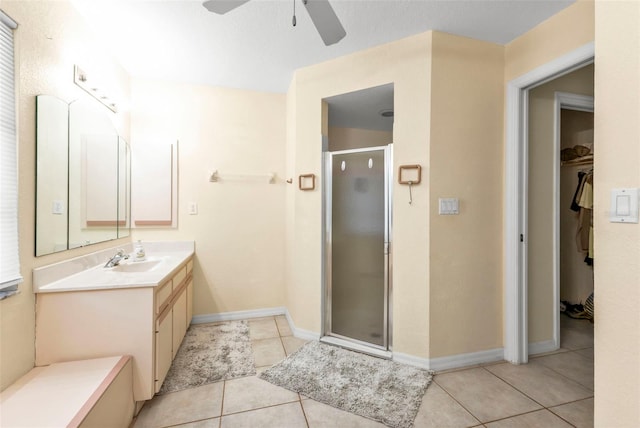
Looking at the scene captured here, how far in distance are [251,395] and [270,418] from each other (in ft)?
0.85

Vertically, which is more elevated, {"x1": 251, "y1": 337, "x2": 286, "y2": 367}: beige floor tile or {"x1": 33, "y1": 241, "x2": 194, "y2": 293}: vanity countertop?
{"x1": 33, "y1": 241, "x2": 194, "y2": 293}: vanity countertop

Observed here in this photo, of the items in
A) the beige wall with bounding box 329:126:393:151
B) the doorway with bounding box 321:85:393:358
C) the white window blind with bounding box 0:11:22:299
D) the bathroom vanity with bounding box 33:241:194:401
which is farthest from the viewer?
the beige wall with bounding box 329:126:393:151

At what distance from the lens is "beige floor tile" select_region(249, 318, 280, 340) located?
267 centimetres

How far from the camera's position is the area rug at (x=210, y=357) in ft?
6.49

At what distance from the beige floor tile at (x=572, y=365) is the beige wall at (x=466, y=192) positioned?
400 mm

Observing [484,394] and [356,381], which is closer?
[484,394]

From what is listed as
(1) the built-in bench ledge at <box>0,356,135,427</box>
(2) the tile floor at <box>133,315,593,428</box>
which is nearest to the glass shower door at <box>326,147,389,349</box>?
(2) the tile floor at <box>133,315,593,428</box>

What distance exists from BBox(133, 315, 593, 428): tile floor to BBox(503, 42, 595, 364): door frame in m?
0.27

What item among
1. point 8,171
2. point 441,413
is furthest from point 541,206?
point 8,171

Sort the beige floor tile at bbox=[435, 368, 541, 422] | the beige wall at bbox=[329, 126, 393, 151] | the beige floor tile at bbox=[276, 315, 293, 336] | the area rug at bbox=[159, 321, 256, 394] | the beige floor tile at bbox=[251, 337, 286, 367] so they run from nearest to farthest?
the beige floor tile at bbox=[435, 368, 541, 422] → the area rug at bbox=[159, 321, 256, 394] → the beige floor tile at bbox=[251, 337, 286, 367] → the beige floor tile at bbox=[276, 315, 293, 336] → the beige wall at bbox=[329, 126, 393, 151]

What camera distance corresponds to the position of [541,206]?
231 cm

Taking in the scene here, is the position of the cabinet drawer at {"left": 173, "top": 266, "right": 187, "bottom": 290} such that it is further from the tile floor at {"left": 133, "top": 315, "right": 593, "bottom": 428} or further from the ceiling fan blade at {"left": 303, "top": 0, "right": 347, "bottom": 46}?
the ceiling fan blade at {"left": 303, "top": 0, "right": 347, "bottom": 46}

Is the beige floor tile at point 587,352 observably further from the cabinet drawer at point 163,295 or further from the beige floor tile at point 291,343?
the cabinet drawer at point 163,295

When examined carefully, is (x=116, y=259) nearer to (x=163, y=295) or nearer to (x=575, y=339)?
(x=163, y=295)
